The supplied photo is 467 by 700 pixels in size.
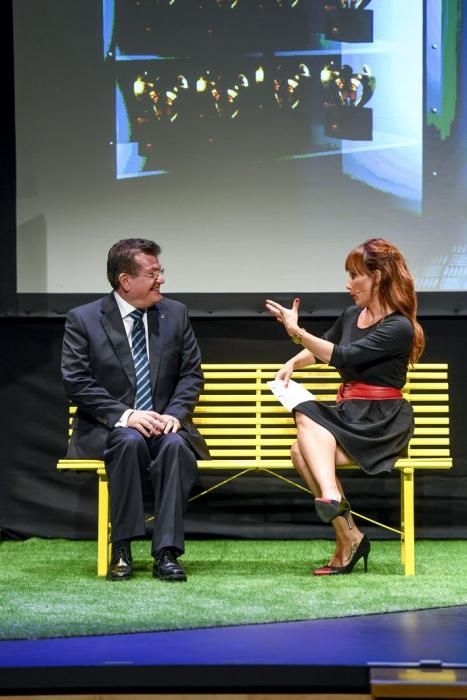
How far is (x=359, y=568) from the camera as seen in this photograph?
4746mm

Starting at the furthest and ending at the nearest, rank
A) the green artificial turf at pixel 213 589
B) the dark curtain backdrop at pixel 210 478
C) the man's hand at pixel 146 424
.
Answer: the dark curtain backdrop at pixel 210 478 < the man's hand at pixel 146 424 < the green artificial turf at pixel 213 589

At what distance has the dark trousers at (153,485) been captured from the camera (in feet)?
14.3

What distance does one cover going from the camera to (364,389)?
4.75m

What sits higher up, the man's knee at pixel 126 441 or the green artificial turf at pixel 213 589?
the man's knee at pixel 126 441

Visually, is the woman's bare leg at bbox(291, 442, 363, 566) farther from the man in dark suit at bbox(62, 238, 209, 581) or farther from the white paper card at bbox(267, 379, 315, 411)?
the man in dark suit at bbox(62, 238, 209, 581)

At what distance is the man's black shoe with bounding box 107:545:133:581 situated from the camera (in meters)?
4.36

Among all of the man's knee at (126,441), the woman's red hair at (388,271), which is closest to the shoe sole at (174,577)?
the man's knee at (126,441)

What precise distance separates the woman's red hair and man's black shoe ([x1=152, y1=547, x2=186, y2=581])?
4.43 feet

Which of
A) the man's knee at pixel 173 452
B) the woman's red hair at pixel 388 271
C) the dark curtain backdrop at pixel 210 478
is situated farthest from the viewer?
the dark curtain backdrop at pixel 210 478

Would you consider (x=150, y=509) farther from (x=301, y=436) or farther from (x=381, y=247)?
(x=381, y=247)

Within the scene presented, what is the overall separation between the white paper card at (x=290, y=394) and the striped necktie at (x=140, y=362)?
0.54 m

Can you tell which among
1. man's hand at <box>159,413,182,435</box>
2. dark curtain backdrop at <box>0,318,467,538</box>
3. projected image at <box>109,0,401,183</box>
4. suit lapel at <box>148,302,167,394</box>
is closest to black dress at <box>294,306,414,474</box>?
man's hand at <box>159,413,182,435</box>

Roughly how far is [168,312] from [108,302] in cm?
27

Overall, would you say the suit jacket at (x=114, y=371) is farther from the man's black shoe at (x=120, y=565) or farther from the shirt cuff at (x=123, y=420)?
the man's black shoe at (x=120, y=565)
